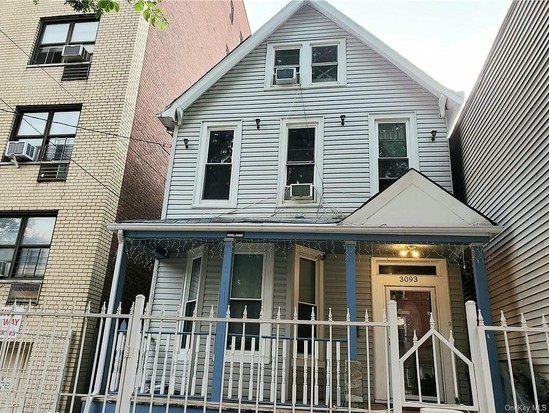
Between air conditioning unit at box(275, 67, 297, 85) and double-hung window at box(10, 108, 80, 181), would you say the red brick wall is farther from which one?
air conditioning unit at box(275, 67, 297, 85)

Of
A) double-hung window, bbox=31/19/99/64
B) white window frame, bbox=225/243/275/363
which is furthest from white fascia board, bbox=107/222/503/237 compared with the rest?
double-hung window, bbox=31/19/99/64

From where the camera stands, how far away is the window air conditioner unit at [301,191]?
8336 millimetres

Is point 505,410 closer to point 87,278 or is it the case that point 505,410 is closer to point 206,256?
point 206,256

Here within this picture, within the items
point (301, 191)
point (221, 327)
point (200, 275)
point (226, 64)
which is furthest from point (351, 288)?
point (226, 64)

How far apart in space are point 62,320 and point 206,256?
114 inches

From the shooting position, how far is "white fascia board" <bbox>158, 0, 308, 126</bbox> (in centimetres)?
933

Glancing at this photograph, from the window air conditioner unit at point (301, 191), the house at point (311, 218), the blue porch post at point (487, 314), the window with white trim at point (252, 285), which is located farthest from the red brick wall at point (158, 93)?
the blue porch post at point (487, 314)

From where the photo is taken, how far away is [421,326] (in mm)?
7793

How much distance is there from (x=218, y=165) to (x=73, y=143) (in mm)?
3289

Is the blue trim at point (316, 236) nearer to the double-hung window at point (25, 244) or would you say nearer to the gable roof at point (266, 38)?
the double-hung window at point (25, 244)

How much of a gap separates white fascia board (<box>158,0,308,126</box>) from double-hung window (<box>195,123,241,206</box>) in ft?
2.42

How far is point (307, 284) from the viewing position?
8.05 metres

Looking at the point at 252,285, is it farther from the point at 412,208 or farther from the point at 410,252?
the point at 412,208

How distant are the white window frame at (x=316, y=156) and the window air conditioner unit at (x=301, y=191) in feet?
0.32
